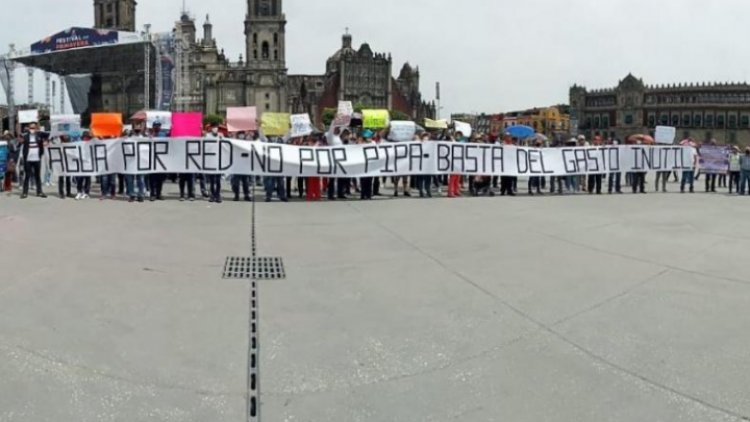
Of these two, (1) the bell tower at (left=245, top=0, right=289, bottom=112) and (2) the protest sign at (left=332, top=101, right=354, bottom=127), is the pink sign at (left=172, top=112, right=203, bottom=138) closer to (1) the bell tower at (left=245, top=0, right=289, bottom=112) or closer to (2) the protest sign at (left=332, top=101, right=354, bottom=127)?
(2) the protest sign at (left=332, top=101, right=354, bottom=127)

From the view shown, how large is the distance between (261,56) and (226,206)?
417ft

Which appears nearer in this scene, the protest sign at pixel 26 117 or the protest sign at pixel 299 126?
the protest sign at pixel 299 126

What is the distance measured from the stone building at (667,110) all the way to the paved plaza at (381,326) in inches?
5556

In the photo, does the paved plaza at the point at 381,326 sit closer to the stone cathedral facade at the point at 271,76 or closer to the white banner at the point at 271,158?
the white banner at the point at 271,158

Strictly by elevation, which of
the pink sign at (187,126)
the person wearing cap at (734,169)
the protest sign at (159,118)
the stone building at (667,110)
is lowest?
the person wearing cap at (734,169)

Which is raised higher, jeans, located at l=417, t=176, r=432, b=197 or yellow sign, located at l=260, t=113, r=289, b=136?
yellow sign, located at l=260, t=113, r=289, b=136

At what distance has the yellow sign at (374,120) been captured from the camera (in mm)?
24366

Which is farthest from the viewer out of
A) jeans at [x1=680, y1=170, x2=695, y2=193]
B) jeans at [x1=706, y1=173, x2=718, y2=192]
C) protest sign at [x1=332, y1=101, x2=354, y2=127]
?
jeans at [x1=706, y1=173, x2=718, y2=192]

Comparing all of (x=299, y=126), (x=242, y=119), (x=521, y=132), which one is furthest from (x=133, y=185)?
(x=521, y=132)

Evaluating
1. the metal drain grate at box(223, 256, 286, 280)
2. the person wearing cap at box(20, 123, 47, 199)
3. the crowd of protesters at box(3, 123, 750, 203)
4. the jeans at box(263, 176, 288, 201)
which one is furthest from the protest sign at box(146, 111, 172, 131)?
the metal drain grate at box(223, 256, 286, 280)

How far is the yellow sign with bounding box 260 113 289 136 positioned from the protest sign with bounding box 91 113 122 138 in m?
5.30

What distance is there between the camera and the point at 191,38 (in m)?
150

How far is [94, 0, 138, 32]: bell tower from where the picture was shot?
141m

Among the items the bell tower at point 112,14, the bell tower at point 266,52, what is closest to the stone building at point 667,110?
the bell tower at point 266,52
